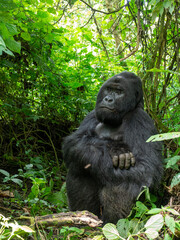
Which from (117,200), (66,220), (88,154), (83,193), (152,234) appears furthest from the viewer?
(83,193)

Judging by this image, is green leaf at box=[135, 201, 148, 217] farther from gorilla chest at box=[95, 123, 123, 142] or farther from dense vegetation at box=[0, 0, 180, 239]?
dense vegetation at box=[0, 0, 180, 239]

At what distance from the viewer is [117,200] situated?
2.53 meters

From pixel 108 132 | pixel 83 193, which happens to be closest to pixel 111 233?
pixel 83 193

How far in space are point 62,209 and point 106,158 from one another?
3.11 ft

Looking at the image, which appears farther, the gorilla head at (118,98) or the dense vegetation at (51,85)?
the dense vegetation at (51,85)

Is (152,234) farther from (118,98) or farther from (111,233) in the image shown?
(118,98)

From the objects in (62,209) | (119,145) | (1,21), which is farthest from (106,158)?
(1,21)

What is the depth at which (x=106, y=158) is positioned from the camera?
8.59ft

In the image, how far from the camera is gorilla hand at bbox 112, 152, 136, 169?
2561 mm

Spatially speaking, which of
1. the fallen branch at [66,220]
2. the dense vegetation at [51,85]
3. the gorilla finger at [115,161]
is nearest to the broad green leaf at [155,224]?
the fallen branch at [66,220]

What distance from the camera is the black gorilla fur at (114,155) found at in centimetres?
254

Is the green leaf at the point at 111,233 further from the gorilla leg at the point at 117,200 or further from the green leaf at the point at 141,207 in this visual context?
the gorilla leg at the point at 117,200

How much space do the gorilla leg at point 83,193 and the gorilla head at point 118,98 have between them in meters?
0.61

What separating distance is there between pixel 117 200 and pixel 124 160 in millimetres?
346
